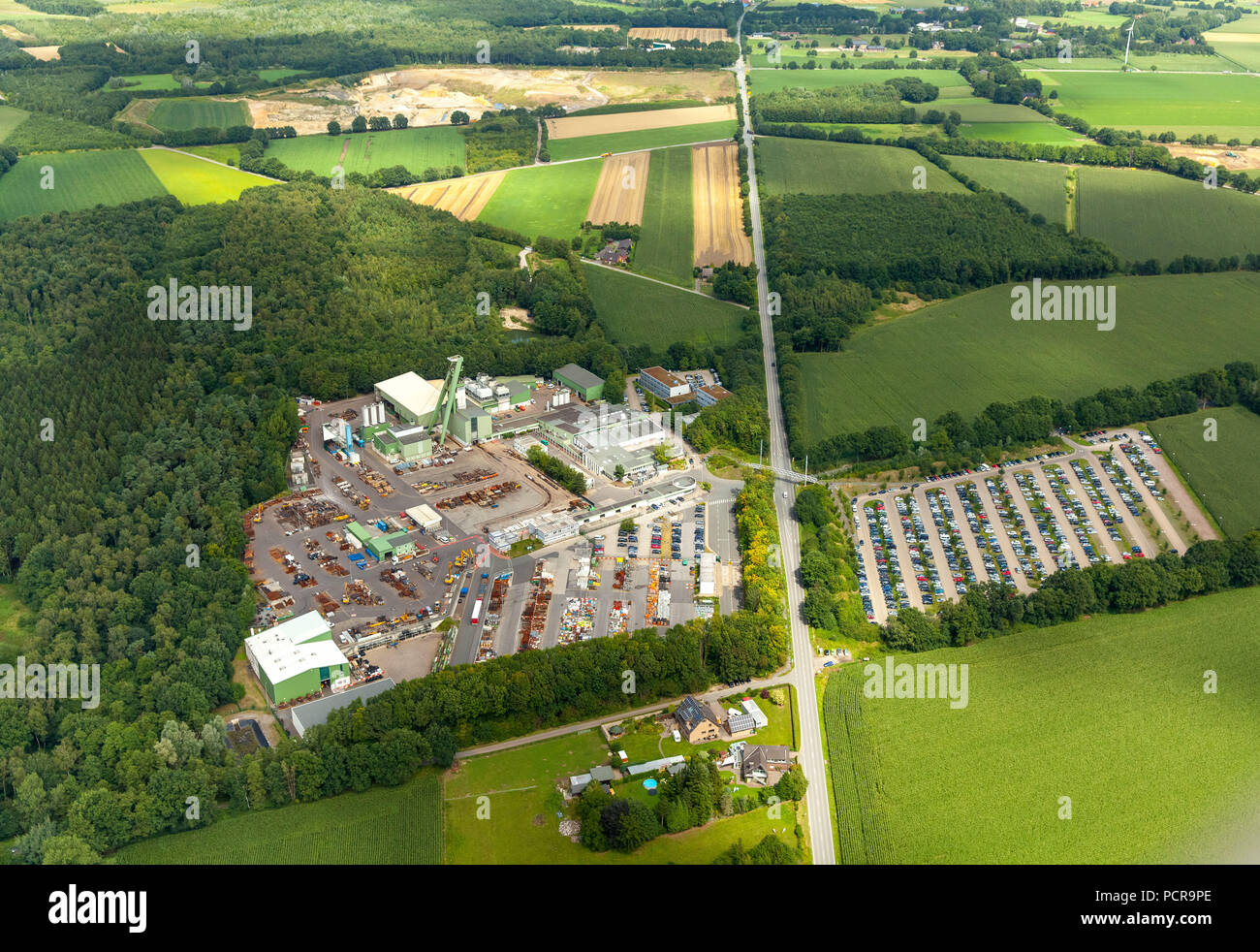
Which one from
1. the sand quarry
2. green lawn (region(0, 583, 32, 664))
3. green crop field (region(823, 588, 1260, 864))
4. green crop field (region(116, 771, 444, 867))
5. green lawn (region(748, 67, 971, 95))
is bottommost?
green crop field (region(116, 771, 444, 867))

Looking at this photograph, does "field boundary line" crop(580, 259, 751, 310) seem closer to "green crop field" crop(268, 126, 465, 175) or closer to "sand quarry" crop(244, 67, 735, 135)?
"green crop field" crop(268, 126, 465, 175)

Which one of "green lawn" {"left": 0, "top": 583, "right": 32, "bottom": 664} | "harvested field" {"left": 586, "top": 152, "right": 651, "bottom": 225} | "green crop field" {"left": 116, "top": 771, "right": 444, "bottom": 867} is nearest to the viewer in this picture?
"green crop field" {"left": 116, "top": 771, "right": 444, "bottom": 867}

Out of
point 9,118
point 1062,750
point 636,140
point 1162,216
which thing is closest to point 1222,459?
point 1062,750

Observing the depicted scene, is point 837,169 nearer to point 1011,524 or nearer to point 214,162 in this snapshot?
point 1011,524

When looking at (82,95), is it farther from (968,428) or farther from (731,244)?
(968,428)

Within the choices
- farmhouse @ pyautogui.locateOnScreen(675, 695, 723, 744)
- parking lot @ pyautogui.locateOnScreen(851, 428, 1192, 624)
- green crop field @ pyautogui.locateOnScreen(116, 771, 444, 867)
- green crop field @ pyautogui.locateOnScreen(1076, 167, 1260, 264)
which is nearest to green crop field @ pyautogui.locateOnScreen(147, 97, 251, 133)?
green crop field @ pyautogui.locateOnScreen(1076, 167, 1260, 264)

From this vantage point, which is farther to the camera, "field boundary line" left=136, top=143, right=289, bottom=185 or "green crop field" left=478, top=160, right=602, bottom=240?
"field boundary line" left=136, top=143, right=289, bottom=185

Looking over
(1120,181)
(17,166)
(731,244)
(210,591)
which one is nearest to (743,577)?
(210,591)
